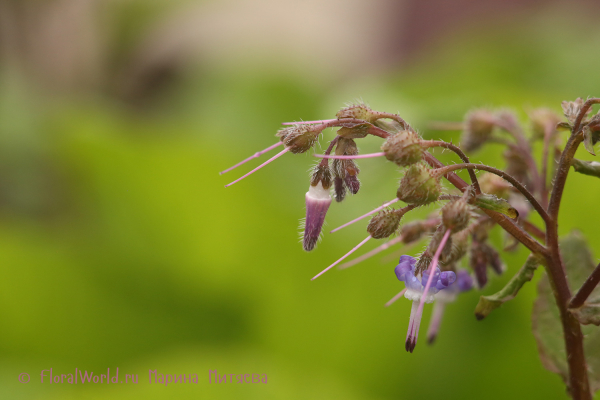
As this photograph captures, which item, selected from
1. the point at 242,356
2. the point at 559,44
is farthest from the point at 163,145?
the point at 559,44

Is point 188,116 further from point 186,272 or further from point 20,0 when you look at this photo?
point 186,272

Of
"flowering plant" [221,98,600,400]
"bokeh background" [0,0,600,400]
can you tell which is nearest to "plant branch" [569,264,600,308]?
"flowering plant" [221,98,600,400]

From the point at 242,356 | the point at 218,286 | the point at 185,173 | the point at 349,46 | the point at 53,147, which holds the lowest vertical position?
the point at 242,356

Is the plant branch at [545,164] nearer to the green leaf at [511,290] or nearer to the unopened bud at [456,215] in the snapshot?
the green leaf at [511,290]

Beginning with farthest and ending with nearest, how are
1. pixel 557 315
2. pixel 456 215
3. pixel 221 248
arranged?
pixel 221 248
pixel 557 315
pixel 456 215

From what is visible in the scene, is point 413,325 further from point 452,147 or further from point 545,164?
point 545,164

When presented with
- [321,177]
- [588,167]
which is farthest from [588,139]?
[321,177]

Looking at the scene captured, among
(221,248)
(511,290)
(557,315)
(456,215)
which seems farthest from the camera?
(221,248)
